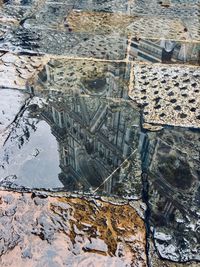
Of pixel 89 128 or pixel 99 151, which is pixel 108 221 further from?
pixel 89 128

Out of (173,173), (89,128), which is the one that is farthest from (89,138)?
(173,173)

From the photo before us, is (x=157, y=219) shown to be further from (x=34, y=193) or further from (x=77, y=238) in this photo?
(x=34, y=193)

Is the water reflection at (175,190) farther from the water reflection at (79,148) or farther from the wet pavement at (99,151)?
the water reflection at (79,148)

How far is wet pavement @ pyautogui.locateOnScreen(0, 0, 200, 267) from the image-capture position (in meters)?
1.29

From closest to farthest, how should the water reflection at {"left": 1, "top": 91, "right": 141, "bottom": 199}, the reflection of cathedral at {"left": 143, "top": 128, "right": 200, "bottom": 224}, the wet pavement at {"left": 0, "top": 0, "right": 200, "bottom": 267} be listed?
the wet pavement at {"left": 0, "top": 0, "right": 200, "bottom": 267} → the reflection of cathedral at {"left": 143, "top": 128, "right": 200, "bottom": 224} → the water reflection at {"left": 1, "top": 91, "right": 141, "bottom": 199}

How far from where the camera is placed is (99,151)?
1.71 metres

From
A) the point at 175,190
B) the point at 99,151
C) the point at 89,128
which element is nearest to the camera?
the point at 175,190

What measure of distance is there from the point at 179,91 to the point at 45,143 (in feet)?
3.68

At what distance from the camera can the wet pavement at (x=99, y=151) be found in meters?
1.29

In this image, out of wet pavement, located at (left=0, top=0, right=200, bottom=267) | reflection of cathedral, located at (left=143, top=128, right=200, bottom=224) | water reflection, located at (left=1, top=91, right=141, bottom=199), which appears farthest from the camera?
water reflection, located at (left=1, top=91, right=141, bottom=199)

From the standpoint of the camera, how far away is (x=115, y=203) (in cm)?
146

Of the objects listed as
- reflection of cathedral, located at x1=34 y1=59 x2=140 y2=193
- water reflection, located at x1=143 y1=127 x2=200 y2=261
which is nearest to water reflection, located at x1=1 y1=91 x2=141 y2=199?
reflection of cathedral, located at x1=34 y1=59 x2=140 y2=193

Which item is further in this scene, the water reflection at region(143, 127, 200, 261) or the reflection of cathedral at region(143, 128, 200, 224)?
the reflection of cathedral at region(143, 128, 200, 224)

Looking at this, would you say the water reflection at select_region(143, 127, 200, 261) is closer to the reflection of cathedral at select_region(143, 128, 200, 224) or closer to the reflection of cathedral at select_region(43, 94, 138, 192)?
the reflection of cathedral at select_region(143, 128, 200, 224)
